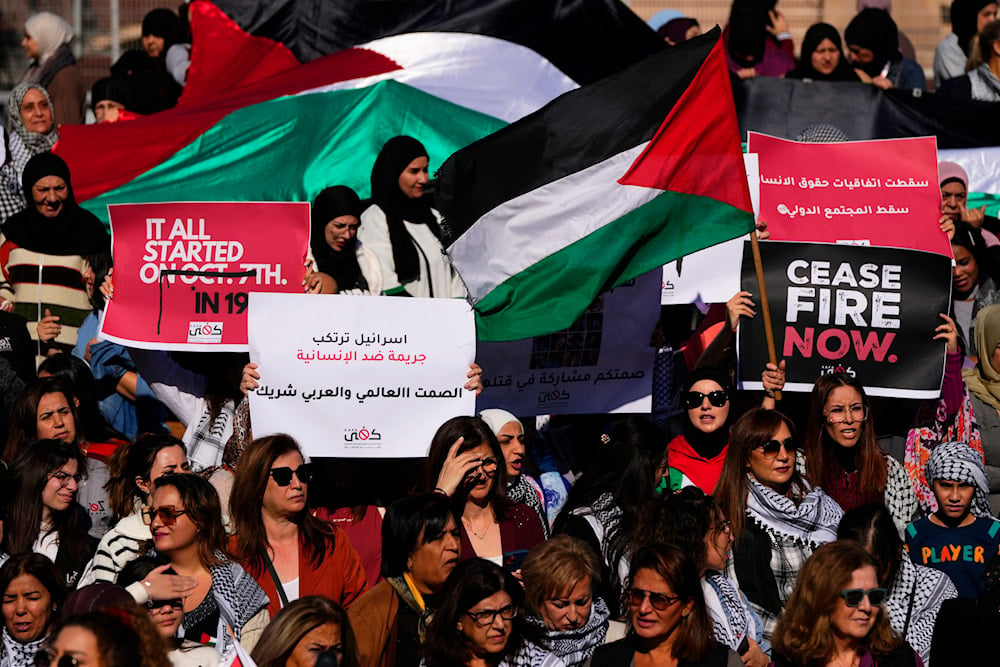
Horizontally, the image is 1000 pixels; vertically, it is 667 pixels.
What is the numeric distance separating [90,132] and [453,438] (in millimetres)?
4988

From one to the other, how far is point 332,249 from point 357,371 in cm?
124

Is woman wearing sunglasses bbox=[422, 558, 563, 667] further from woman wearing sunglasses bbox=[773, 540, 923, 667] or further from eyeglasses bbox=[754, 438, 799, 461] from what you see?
eyeglasses bbox=[754, 438, 799, 461]

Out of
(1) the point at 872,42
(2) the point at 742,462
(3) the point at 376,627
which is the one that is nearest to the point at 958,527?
(2) the point at 742,462

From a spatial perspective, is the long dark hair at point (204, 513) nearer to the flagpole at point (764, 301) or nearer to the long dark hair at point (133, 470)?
the long dark hair at point (133, 470)

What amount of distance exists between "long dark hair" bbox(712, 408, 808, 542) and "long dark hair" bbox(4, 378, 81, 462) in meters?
3.08

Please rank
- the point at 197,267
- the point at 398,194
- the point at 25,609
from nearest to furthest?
the point at 25,609, the point at 197,267, the point at 398,194

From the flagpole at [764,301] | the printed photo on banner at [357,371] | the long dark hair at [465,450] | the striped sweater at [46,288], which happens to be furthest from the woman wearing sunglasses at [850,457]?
the striped sweater at [46,288]

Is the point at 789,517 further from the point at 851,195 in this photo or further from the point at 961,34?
the point at 961,34

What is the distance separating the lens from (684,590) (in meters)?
6.61

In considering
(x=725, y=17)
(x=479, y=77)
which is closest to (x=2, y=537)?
(x=479, y=77)

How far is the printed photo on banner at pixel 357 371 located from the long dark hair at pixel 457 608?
201cm

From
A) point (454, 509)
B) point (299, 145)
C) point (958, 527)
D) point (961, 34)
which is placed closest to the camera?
point (454, 509)

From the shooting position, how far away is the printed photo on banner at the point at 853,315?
933 centimetres

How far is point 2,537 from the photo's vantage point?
7.55 metres
